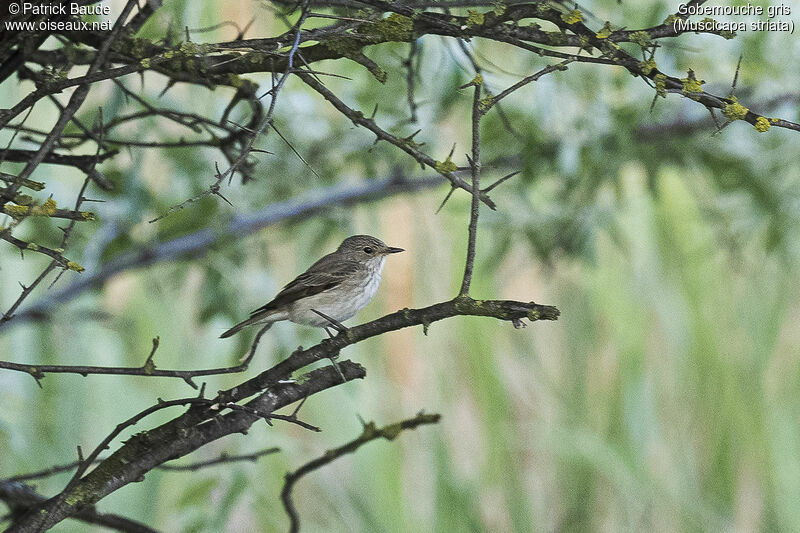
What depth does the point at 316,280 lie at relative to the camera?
185 cm

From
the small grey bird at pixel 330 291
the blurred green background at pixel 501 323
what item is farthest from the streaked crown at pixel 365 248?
the blurred green background at pixel 501 323

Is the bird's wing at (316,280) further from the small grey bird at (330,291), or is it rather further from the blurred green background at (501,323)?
the blurred green background at (501,323)

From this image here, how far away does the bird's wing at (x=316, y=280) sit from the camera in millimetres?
1760

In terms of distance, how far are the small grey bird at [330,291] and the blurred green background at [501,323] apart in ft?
1.02

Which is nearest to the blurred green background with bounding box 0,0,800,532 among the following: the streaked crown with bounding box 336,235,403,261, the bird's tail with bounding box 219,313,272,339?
the streaked crown with bounding box 336,235,403,261

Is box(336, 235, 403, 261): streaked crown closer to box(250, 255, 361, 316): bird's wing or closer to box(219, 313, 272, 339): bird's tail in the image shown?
box(250, 255, 361, 316): bird's wing

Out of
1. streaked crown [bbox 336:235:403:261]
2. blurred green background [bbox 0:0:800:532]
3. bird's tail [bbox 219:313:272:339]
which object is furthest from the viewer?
blurred green background [bbox 0:0:800:532]

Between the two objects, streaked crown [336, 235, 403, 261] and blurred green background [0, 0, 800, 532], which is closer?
streaked crown [336, 235, 403, 261]

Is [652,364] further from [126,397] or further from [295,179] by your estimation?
[126,397]

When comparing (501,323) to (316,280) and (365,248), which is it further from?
(316,280)

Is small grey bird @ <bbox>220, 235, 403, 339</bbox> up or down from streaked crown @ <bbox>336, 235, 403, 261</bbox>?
down

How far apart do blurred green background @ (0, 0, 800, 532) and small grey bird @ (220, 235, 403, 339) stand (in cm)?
31

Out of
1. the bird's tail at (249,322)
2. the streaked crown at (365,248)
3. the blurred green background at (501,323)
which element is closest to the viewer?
the bird's tail at (249,322)

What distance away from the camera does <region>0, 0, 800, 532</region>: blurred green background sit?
2271 mm
